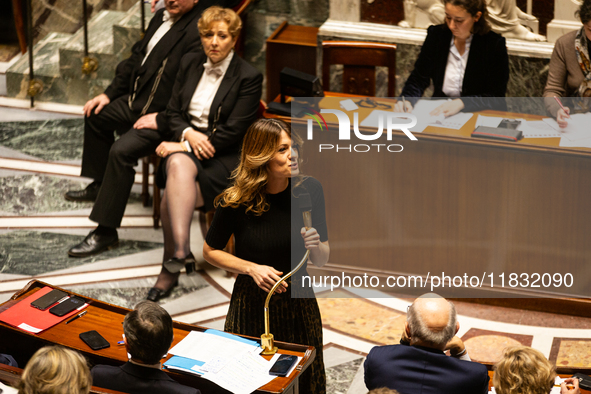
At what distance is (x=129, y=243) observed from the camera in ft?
15.9

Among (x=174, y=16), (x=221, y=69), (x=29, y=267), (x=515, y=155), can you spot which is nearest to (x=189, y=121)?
(x=221, y=69)

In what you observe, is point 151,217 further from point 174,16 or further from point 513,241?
point 513,241

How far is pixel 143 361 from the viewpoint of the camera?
241cm

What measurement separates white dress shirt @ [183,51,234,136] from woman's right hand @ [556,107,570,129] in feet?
6.29

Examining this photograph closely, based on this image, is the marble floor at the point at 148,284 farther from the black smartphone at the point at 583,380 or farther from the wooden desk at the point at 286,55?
the wooden desk at the point at 286,55

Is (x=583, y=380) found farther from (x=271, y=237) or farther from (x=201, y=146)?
(x=201, y=146)

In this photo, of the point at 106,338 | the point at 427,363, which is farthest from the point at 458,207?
the point at 106,338

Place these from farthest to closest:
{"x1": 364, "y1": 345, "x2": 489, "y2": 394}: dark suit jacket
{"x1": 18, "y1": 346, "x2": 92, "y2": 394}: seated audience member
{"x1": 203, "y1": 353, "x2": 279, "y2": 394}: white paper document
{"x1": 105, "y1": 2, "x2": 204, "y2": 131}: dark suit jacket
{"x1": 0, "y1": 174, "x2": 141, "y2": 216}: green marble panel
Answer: {"x1": 0, "y1": 174, "x2": 141, "y2": 216}: green marble panel < {"x1": 105, "y1": 2, "x2": 204, "y2": 131}: dark suit jacket < {"x1": 203, "y1": 353, "x2": 279, "y2": 394}: white paper document < {"x1": 364, "y1": 345, "x2": 489, "y2": 394}: dark suit jacket < {"x1": 18, "y1": 346, "x2": 92, "y2": 394}: seated audience member

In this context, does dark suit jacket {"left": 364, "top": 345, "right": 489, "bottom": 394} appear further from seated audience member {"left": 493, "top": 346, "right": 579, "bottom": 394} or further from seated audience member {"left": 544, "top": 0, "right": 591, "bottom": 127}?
seated audience member {"left": 544, "top": 0, "right": 591, "bottom": 127}

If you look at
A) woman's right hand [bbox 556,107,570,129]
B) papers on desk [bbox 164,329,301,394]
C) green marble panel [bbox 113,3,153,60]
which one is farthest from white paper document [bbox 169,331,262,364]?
green marble panel [bbox 113,3,153,60]

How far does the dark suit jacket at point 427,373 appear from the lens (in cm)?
229

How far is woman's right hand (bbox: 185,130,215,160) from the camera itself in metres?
4.38

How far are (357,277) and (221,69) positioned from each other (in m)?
1.49

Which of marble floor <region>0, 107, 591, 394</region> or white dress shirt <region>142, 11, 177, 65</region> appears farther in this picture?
white dress shirt <region>142, 11, 177, 65</region>
